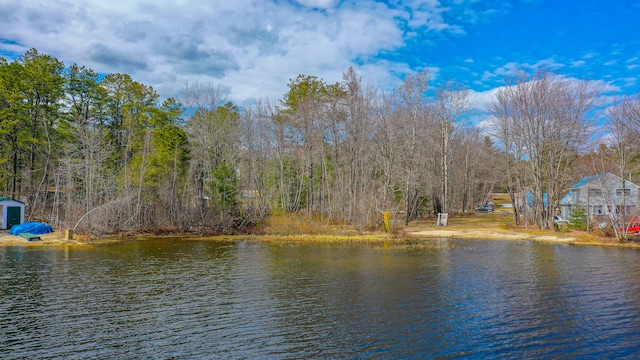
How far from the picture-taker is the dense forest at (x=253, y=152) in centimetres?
3450


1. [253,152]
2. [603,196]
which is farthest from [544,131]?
[253,152]

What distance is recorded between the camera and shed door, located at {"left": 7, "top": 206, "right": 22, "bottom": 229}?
33.1 meters

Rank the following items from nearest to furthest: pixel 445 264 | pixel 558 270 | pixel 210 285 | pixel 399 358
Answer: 1. pixel 399 358
2. pixel 210 285
3. pixel 558 270
4. pixel 445 264

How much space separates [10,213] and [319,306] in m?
32.0

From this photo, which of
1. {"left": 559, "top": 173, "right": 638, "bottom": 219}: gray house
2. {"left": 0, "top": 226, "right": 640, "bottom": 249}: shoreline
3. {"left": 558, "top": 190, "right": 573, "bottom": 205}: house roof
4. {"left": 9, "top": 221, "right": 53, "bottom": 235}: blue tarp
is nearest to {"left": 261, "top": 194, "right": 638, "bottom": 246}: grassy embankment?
{"left": 0, "top": 226, "right": 640, "bottom": 249}: shoreline

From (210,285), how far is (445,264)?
36.4 feet

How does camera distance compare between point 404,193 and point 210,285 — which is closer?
point 210,285

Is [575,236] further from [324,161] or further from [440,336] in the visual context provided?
[440,336]

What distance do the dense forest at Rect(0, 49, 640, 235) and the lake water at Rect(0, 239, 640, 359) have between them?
12.9 metres

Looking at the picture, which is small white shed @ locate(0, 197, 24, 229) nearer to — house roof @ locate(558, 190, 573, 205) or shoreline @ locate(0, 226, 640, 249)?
shoreline @ locate(0, 226, 640, 249)

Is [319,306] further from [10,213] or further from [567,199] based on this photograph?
[567,199]

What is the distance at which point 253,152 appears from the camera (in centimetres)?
4200

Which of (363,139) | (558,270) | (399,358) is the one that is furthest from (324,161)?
(399,358)

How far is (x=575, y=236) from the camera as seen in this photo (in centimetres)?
3022
